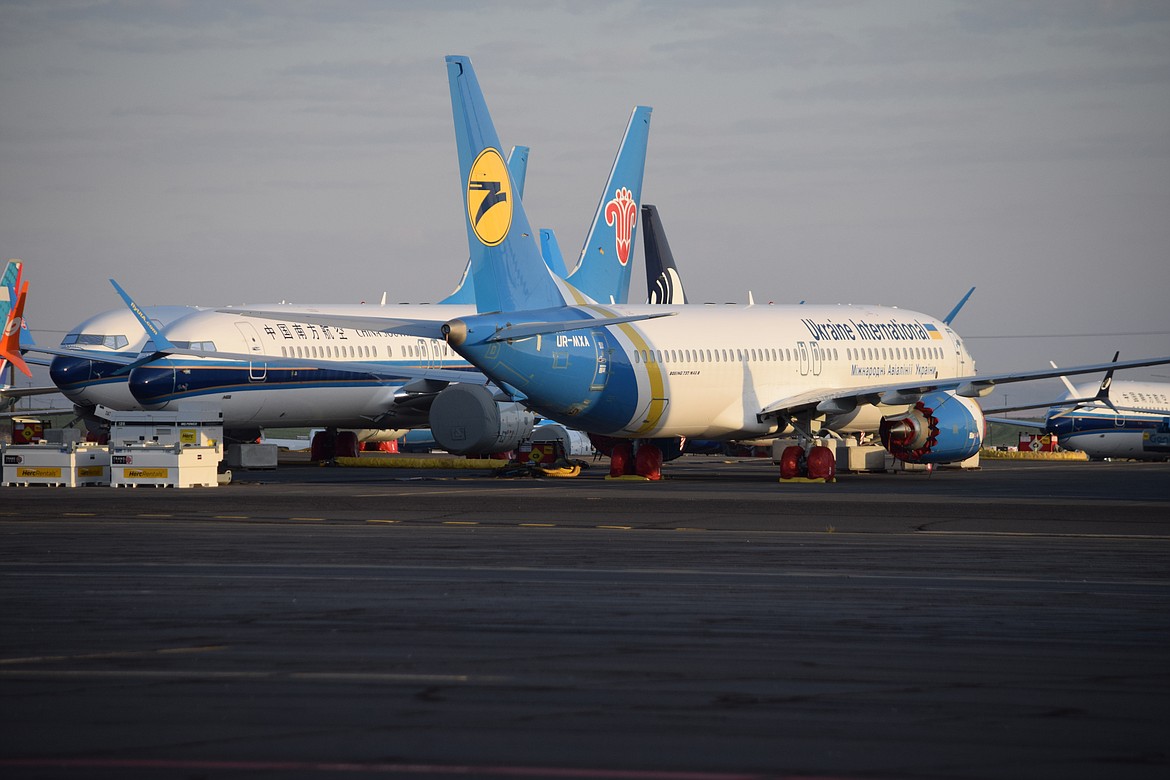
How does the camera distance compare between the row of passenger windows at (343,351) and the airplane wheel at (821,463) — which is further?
the row of passenger windows at (343,351)

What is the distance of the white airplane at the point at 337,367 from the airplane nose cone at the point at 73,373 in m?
1.86

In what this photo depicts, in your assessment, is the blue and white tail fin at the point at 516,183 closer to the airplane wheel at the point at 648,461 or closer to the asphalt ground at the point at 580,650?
the airplane wheel at the point at 648,461

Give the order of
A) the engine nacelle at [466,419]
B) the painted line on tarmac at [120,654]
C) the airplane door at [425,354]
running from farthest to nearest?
the airplane door at [425,354] → the engine nacelle at [466,419] → the painted line on tarmac at [120,654]

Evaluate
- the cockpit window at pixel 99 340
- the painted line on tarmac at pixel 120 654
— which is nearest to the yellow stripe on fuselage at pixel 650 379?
the cockpit window at pixel 99 340

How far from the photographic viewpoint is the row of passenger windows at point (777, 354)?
37.9 metres

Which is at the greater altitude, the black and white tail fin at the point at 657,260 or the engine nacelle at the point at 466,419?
the black and white tail fin at the point at 657,260

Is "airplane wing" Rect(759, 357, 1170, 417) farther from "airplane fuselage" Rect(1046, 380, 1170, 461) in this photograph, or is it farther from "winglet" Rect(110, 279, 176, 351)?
"airplane fuselage" Rect(1046, 380, 1170, 461)

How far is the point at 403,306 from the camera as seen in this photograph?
48.3 metres

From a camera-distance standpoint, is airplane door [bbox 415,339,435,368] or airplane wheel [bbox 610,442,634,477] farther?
airplane door [bbox 415,339,435,368]

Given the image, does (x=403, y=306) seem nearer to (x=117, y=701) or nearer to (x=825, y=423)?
(x=825, y=423)

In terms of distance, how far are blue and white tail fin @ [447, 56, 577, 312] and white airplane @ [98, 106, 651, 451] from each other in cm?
779

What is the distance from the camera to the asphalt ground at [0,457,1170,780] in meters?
7.30

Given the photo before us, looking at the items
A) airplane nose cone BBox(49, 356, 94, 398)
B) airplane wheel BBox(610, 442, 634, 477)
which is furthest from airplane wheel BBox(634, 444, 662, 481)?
airplane nose cone BBox(49, 356, 94, 398)

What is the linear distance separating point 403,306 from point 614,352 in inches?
548
